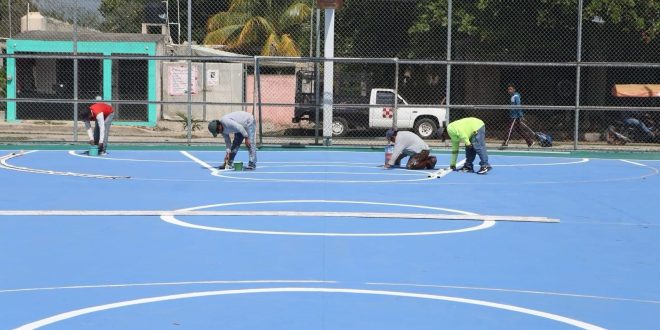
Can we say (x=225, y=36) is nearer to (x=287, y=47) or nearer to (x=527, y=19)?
(x=287, y=47)

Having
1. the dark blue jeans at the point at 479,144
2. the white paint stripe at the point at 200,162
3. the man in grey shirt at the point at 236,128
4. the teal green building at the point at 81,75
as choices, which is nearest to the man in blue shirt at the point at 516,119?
the dark blue jeans at the point at 479,144

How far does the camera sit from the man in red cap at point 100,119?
76.7ft

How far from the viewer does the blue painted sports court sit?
8281mm

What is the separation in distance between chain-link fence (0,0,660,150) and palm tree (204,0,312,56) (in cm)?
574

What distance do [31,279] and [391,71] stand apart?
24.7 metres

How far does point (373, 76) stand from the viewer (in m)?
32.5

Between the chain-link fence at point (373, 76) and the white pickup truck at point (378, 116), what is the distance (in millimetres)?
43

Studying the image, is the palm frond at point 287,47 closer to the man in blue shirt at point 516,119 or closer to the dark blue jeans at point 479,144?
the man in blue shirt at point 516,119

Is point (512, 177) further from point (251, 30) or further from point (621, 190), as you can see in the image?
point (251, 30)

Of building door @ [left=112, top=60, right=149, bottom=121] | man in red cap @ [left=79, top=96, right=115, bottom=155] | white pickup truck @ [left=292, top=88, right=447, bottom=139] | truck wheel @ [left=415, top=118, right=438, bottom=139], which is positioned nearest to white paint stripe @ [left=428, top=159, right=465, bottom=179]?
man in red cap @ [left=79, top=96, right=115, bottom=155]

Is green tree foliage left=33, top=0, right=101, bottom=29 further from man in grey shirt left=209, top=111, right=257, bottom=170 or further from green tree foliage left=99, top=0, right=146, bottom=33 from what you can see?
man in grey shirt left=209, top=111, right=257, bottom=170

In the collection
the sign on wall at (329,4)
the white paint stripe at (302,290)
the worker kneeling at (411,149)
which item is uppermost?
the sign on wall at (329,4)

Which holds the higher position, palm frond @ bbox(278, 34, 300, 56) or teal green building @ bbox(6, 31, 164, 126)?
palm frond @ bbox(278, 34, 300, 56)

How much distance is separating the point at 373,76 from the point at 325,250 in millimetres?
21626
